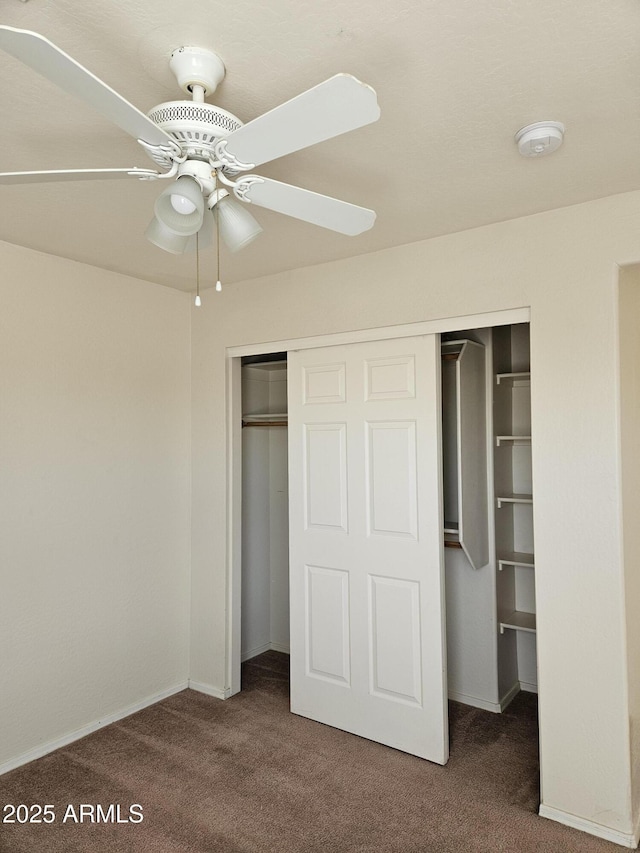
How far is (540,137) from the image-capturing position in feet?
6.15

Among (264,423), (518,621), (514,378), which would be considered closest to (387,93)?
(514,378)

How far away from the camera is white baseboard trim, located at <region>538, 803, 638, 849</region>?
2289 millimetres

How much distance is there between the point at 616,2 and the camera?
134 cm

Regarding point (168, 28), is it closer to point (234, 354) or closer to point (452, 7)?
point (452, 7)

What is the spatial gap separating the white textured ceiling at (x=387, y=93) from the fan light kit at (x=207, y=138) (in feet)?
0.46

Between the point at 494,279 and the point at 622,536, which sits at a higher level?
the point at 494,279

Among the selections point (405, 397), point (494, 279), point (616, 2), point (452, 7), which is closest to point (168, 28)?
point (452, 7)

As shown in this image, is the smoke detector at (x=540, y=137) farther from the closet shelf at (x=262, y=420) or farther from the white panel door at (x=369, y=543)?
the closet shelf at (x=262, y=420)

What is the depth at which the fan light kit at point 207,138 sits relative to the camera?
1146mm

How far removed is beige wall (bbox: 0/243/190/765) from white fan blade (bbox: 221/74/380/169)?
2.02 m

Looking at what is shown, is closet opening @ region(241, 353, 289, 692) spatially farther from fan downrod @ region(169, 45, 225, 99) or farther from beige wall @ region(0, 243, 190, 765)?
fan downrod @ region(169, 45, 225, 99)

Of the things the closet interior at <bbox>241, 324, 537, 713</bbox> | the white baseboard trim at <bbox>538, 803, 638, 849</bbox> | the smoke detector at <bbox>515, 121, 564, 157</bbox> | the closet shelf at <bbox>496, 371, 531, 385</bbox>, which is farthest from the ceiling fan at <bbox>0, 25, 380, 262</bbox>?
the white baseboard trim at <bbox>538, 803, 638, 849</bbox>

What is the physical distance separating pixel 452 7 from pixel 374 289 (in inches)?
68.1

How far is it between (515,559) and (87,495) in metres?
2.50
